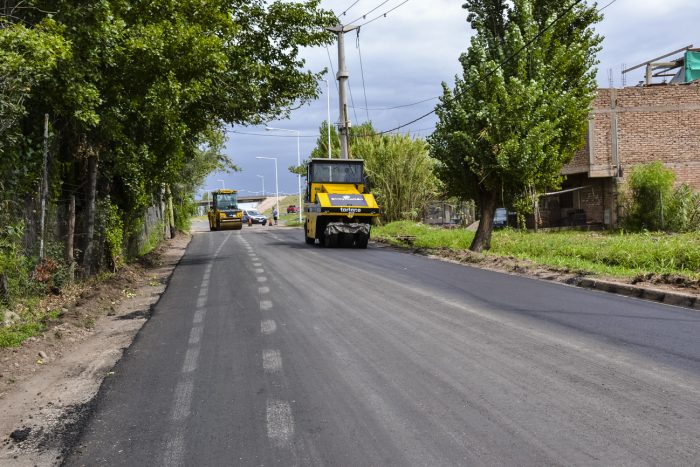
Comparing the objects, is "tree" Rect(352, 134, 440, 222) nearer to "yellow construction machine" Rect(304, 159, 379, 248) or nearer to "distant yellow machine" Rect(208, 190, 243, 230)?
"yellow construction machine" Rect(304, 159, 379, 248)

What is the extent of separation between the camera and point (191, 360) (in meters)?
6.48

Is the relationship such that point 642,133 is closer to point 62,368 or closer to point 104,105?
point 104,105

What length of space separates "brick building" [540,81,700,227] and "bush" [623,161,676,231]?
1367 mm

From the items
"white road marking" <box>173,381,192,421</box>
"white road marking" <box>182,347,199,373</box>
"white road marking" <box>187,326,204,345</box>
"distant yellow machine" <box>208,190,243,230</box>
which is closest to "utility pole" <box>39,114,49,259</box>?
"white road marking" <box>187,326,204,345</box>

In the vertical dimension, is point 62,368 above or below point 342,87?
below

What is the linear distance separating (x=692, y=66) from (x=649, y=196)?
1171cm

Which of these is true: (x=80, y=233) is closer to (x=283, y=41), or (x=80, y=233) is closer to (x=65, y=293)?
(x=65, y=293)

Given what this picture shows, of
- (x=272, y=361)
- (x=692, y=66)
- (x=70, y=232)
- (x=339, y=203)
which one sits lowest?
(x=272, y=361)

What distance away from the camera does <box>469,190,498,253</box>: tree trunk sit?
20531 mm

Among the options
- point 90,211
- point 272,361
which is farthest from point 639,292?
point 90,211

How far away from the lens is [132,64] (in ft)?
41.6

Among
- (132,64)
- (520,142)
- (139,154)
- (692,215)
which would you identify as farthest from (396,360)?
(692,215)

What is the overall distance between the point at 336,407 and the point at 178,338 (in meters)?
3.46

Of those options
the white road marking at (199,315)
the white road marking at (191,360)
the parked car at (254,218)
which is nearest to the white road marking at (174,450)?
the white road marking at (191,360)
